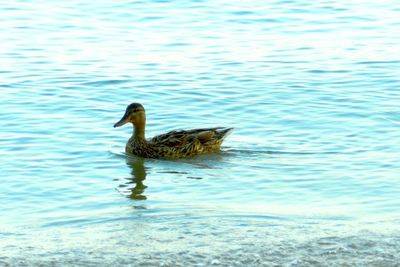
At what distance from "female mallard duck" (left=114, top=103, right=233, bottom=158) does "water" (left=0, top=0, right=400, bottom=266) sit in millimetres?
155

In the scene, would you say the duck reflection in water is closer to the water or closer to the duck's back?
the water

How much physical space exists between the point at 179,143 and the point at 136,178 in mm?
1317

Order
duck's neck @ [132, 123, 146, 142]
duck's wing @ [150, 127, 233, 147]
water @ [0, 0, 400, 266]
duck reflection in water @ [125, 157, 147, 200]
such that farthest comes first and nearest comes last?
duck's neck @ [132, 123, 146, 142]
duck's wing @ [150, 127, 233, 147]
duck reflection in water @ [125, 157, 147, 200]
water @ [0, 0, 400, 266]

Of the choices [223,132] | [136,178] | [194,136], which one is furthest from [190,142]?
[136,178]

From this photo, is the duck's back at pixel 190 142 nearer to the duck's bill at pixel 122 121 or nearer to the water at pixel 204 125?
the water at pixel 204 125

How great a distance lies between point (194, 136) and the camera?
14273 mm

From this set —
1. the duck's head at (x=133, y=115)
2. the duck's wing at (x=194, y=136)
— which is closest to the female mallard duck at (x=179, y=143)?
the duck's wing at (x=194, y=136)

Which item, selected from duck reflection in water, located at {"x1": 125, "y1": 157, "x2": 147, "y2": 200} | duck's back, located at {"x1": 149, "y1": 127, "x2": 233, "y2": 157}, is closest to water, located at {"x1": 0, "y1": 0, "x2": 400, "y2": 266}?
duck reflection in water, located at {"x1": 125, "y1": 157, "x2": 147, "y2": 200}

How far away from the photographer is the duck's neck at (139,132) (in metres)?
14.5

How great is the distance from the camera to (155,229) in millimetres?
10422

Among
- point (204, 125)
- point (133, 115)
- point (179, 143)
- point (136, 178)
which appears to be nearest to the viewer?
point (136, 178)

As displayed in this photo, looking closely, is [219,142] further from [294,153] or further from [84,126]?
[84,126]

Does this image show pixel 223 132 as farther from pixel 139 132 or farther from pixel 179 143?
pixel 139 132

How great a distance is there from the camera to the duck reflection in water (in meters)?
12.1
